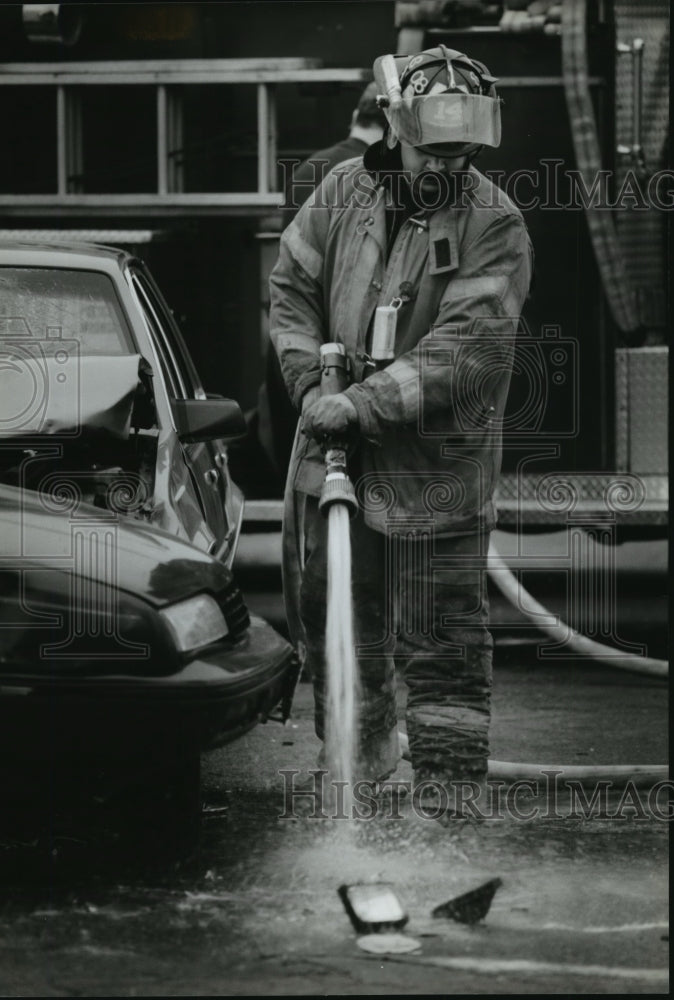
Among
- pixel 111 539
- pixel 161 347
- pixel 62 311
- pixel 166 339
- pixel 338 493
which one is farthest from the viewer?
pixel 166 339

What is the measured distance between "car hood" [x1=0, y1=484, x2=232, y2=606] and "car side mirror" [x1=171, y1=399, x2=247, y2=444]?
83cm

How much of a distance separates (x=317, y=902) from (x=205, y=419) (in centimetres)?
163

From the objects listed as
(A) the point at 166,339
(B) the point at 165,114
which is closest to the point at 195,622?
(A) the point at 166,339

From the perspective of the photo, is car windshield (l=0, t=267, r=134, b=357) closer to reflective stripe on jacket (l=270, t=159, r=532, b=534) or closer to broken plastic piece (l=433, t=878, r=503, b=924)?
reflective stripe on jacket (l=270, t=159, r=532, b=534)

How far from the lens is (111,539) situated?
4.20 m

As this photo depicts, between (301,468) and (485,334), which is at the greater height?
(485,334)

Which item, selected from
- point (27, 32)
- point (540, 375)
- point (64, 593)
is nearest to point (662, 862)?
point (64, 593)

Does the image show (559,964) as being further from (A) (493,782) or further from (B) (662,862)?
(A) (493,782)

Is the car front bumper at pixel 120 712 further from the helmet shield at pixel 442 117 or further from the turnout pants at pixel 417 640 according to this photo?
the helmet shield at pixel 442 117

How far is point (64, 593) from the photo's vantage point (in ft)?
13.1

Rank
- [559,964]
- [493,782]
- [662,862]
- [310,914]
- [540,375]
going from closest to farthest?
[559,964] < [310,914] < [662,862] < [493,782] < [540,375]

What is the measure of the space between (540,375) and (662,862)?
352 centimetres

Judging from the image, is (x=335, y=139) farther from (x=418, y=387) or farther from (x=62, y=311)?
(x=418, y=387)

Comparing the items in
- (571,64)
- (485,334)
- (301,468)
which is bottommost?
(301,468)
